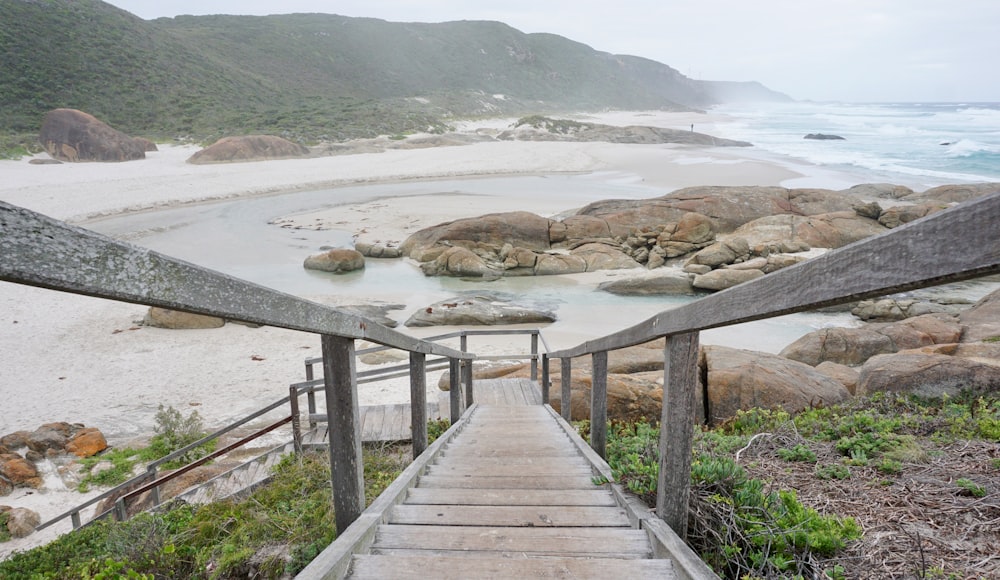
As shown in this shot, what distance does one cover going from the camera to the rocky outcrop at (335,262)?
780 inches

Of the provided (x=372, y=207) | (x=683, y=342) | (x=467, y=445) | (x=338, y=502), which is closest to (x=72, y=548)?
(x=467, y=445)

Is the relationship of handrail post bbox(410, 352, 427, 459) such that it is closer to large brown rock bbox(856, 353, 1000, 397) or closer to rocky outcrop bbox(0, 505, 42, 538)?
large brown rock bbox(856, 353, 1000, 397)

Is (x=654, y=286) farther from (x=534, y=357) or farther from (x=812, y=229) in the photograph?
(x=534, y=357)

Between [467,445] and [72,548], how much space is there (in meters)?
3.15

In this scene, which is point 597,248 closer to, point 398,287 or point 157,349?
point 398,287

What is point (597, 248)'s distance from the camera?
21.1 metres

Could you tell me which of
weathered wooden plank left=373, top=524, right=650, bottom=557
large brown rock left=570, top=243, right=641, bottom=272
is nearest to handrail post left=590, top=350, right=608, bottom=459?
weathered wooden plank left=373, top=524, right=650, bottom=557

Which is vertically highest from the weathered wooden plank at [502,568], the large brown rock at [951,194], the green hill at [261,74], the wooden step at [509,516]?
the green hill at [261,74]

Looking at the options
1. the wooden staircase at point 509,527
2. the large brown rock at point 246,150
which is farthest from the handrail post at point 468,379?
the large brown rock at point 246,150

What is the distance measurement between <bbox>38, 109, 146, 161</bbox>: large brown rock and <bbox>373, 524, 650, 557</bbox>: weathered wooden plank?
1648 inches

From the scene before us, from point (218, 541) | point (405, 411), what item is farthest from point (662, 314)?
point (405, 411)

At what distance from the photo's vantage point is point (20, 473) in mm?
7652

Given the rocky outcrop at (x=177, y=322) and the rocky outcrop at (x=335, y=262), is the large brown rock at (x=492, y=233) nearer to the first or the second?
the rocky outcrop at (x=335, y=262)

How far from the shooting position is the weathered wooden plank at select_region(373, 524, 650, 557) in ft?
7.12
